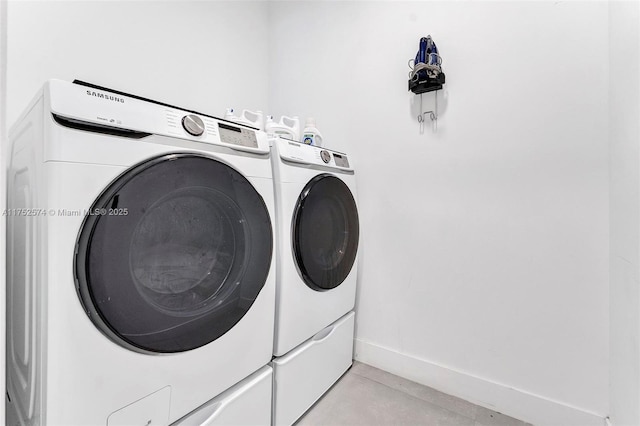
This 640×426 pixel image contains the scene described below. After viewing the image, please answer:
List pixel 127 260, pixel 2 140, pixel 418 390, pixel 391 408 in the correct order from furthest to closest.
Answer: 1. pixel 418 390
2. pixel 391 408
3. pixel 127 260
4. pixel 2 140

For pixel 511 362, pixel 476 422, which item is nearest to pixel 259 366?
pixel 476 422

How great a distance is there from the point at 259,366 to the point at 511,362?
1.07 metres

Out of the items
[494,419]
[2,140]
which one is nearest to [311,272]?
[2,140]

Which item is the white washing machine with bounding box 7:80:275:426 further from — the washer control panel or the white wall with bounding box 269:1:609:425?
the white wall with bounding box 269:1:609:425

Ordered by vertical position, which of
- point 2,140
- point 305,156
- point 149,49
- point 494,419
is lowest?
point 494,419

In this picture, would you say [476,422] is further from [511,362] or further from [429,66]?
[429,66]

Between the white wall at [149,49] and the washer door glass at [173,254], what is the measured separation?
2.56ft

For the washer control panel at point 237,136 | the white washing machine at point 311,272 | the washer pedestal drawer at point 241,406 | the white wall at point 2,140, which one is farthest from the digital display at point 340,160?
the white wall at point 2,140

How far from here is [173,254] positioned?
73 cm

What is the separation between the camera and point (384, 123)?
149 cm

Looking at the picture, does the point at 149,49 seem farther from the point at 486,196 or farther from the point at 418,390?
the point at 418,390

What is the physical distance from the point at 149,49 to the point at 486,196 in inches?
65.7

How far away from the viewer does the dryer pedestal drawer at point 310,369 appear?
1.01m

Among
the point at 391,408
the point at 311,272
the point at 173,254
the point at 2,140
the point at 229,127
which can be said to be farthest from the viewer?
the point at 391,408
